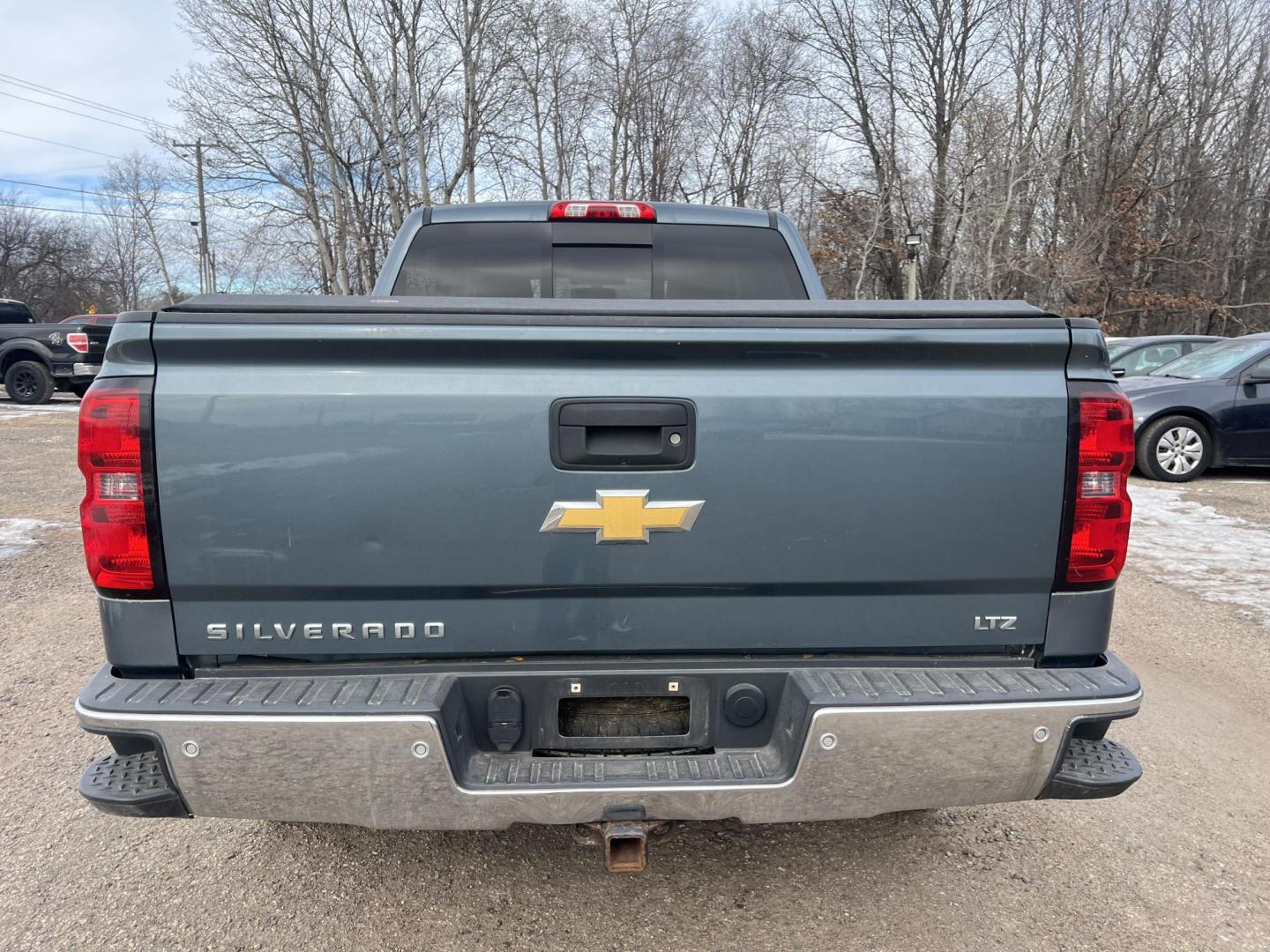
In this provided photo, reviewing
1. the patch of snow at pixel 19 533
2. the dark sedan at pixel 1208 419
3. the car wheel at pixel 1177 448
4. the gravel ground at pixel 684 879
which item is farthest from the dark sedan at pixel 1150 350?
the patch of snow at pixel 19 533

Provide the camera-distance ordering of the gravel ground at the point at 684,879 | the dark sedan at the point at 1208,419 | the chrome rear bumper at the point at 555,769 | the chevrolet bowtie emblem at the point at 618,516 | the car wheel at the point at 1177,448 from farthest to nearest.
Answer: the car wheel at the point at 1177,448, the dark sedan at the point at 1208,419, the gravel ground at the point at 684,879, the chevrolet bowtie emblem at the point at 618,516, the chrome rear bumper at the point at 555,769

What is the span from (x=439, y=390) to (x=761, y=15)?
3418cm

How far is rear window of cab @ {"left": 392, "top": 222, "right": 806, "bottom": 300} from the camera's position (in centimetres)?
346

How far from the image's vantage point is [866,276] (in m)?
32.4

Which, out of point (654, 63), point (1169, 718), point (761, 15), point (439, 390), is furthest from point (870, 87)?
point (439, 390)

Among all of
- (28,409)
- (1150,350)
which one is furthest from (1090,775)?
(28,409)

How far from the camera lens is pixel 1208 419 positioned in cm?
903

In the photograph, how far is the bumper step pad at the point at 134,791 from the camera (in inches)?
74.2

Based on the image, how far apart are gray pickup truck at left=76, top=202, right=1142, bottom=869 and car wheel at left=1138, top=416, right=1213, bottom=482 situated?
8491mm

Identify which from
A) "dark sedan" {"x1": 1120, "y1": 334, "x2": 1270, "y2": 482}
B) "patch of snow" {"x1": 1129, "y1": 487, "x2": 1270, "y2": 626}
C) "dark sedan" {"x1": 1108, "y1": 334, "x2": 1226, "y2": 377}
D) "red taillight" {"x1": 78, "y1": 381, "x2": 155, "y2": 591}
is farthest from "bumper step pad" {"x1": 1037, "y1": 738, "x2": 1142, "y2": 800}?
"dark sedan" {"x1": 1108, "y1": 334, "x2": 1226, "y2": 377}

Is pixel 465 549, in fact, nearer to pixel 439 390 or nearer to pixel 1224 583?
pixel 439 390

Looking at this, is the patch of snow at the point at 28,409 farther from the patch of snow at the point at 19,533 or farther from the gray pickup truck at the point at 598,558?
the gray pickup truck at the point at 598,558

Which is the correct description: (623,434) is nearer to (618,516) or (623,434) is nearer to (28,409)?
(618,516)

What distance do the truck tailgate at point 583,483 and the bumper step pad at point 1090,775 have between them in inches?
15.7
